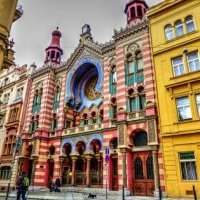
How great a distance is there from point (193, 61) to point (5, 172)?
27854 millimetres

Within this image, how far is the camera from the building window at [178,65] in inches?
754

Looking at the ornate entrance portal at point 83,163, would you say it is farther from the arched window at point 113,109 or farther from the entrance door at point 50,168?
the arched window at point 113,109

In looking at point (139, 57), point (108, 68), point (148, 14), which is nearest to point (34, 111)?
point (108, 68)

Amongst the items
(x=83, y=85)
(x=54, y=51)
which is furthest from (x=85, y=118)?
(x=54, y=51)

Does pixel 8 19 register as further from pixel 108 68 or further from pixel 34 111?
pixel 34 111

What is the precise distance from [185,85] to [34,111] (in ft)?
71.4

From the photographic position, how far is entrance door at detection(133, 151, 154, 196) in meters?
18.7

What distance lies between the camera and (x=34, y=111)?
31.9m

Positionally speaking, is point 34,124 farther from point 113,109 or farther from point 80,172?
point 113,109

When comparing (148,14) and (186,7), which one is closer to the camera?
(186,7)

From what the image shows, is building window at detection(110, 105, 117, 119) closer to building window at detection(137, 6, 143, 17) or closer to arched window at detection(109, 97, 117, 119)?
arched window at detection(109, 97, 117, 119)

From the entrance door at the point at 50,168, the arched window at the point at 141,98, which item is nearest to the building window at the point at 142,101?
the arched window at the point at 141,98

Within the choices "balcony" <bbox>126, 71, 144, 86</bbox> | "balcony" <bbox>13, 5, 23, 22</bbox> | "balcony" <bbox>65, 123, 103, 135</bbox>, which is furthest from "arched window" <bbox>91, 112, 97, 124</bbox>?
"balcony" <bbox>13, 5, 23, 22</bbox>

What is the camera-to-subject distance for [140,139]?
2072 centimetres
